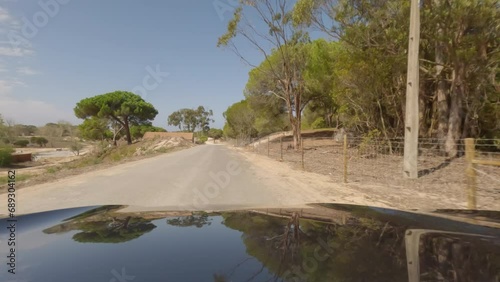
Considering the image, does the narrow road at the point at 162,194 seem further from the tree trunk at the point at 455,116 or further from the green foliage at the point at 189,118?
the green foliage at the point at 189,118

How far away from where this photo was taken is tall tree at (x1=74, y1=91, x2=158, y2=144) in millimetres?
48500

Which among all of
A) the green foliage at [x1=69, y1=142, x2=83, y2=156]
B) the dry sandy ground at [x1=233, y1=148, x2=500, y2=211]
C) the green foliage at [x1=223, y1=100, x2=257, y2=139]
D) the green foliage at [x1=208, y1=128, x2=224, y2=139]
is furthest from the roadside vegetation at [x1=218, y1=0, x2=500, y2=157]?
the green foliage at [x1=208, y1=128, x2=224, y2=139]

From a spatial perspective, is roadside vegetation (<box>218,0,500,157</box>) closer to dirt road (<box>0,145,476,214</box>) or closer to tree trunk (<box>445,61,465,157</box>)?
tree trunk (<box>445,61,465,157</box>)

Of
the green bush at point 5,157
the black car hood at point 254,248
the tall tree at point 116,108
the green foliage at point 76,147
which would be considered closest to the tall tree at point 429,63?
the black car hood at point 254,248

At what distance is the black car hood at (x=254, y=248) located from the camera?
165 cm

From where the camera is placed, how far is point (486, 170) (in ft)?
33.1

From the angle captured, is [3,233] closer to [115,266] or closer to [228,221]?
[115,266]

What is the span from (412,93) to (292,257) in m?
10.1

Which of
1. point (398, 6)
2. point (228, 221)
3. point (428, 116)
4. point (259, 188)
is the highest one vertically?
point (398, 6)

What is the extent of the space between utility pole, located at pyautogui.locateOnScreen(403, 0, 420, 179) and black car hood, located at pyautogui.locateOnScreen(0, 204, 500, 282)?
7.31m

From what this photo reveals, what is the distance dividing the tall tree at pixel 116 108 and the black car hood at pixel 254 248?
51499 millimetres

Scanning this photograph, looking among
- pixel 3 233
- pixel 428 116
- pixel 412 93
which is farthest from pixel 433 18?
pixel 3 233

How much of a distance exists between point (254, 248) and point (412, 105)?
32.8ft

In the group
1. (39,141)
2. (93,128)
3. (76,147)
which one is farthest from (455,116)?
(39,141)
